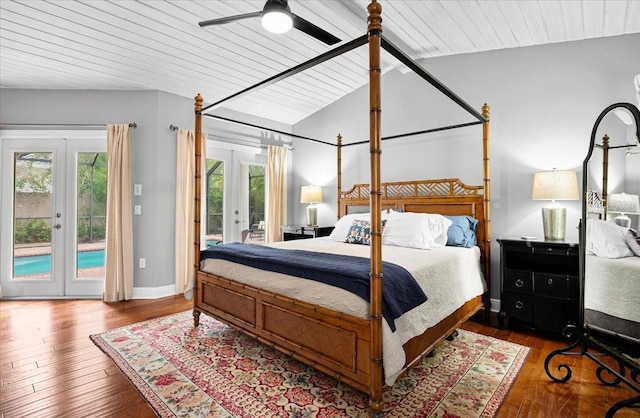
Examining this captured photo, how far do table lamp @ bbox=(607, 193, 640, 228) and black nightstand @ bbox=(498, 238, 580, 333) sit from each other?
2.32ft

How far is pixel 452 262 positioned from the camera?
→ 2.75 metres

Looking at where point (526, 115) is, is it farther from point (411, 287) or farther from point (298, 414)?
point (298, 414)

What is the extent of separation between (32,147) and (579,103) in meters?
6.18

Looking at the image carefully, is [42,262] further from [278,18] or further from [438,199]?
[438,199]

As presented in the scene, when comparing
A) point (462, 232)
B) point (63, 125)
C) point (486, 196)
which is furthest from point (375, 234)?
point (63, 125)

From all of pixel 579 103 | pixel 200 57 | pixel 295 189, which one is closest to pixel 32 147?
pixel 200 57

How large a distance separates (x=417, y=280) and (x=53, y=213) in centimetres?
449

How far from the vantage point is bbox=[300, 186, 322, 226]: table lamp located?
5.17m

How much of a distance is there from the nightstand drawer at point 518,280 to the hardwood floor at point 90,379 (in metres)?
0.44

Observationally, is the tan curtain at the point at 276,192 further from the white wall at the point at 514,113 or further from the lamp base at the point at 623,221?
the lamp base at the point at 623,221

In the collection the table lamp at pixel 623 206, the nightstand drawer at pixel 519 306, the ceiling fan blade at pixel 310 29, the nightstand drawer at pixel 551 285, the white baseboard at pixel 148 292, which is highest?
the ceiling fan blade at pixel 310 29

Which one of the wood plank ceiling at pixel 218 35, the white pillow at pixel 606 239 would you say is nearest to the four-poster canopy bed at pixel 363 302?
the wood plank ceiling at pixel 218 35

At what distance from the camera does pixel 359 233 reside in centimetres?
361

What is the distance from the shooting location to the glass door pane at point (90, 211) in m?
4.25
